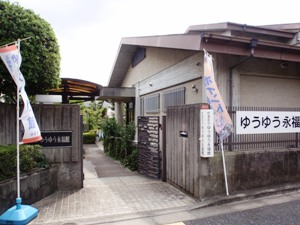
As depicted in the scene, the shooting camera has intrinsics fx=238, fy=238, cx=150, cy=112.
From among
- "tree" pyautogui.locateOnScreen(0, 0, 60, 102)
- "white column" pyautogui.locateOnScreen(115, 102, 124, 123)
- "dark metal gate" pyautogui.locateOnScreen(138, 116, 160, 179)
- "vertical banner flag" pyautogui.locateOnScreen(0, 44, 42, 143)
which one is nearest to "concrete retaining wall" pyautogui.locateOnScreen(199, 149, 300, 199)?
"dark metal gate" pyautogui.locateOnScreen(138, 116, 160, 179)

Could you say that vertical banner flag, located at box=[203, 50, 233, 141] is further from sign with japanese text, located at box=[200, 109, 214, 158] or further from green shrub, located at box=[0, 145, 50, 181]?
green shrub, located at box=[0, 145, 50, 181]

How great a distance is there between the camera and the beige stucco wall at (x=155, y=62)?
9052 millimetres

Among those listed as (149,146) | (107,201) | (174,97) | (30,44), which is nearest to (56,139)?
(107,201)

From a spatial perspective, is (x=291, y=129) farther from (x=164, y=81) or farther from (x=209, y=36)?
(x=164, y=81)

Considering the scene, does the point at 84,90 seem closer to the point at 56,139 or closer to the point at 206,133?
the point at 56,139

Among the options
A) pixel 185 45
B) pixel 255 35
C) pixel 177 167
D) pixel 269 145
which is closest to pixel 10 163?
pixel 177 167

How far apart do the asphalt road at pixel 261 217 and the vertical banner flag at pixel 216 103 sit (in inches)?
65.3

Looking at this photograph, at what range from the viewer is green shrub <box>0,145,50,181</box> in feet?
15.7

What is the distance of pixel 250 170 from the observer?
6.02m

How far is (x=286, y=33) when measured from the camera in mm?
8406

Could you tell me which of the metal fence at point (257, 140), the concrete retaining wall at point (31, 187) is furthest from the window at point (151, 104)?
the concrete retaining wall at point (31, 187)

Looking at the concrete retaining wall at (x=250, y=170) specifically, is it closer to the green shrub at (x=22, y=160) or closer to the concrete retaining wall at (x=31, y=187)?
the concrete retaining wall at (x=31, y=187)

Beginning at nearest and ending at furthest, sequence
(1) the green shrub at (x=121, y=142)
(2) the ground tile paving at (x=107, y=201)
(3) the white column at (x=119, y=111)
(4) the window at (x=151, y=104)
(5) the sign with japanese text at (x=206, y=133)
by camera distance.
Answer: (2) the ground tile paving at (x=107, y=201)
(5) the sign with japanese text at (x=206, y=133)
(1) the green shrub at (x=121, y=142)
(4) the window at (x=151, y=104)
(3) the white column at (x=119, y=111)

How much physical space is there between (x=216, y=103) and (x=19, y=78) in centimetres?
407
